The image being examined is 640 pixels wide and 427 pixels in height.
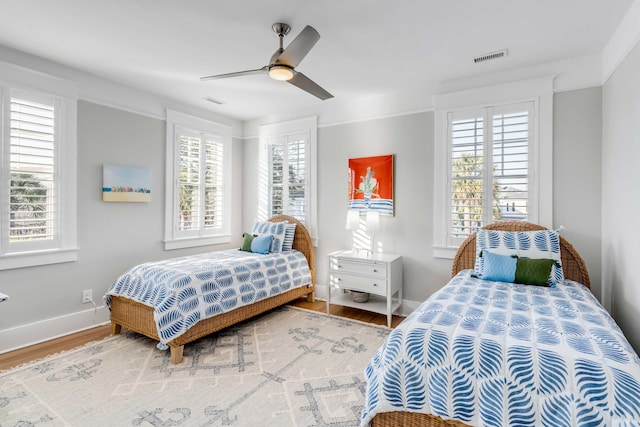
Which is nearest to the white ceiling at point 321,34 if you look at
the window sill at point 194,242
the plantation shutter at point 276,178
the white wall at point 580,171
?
the white wall at point 580,171

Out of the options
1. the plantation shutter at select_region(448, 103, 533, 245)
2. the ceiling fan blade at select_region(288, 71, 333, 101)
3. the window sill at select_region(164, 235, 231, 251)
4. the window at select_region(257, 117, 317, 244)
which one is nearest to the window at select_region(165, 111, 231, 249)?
the window sill at select_region(164, 235, 231, 251)

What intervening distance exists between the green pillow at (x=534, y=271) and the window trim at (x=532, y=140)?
73 centimetres

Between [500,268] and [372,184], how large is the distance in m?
1.84

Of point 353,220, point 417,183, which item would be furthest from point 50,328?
point 417,183

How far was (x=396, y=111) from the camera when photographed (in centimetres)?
395

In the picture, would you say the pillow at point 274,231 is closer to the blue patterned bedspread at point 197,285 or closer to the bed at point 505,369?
the blue patterned bedspread at point 197,285

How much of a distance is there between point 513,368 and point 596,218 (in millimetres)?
2358

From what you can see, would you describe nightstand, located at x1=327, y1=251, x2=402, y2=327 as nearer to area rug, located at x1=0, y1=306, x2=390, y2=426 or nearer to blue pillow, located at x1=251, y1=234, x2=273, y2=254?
area rug, located at x1=0, y1=306, x2=390, y2=426

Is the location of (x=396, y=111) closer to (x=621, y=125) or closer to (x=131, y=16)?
(x=621, y=125)

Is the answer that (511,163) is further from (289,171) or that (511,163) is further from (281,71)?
(289,171)

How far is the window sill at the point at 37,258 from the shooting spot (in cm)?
289

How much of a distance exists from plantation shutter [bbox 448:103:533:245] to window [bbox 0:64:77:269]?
4.06m

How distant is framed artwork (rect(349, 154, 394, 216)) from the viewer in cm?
400

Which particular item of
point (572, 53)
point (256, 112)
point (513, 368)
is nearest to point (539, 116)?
point (572, 53)
